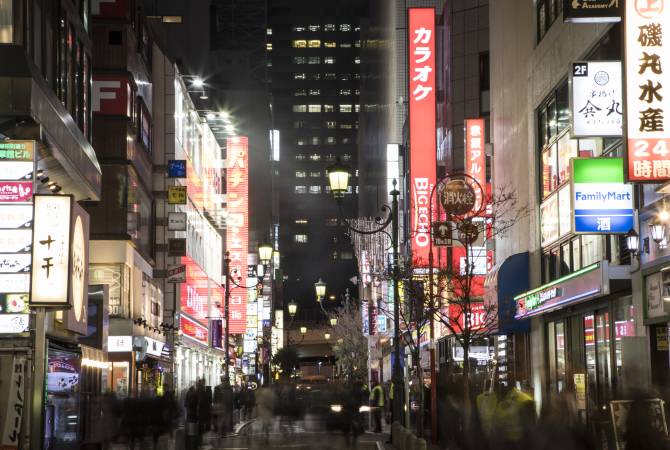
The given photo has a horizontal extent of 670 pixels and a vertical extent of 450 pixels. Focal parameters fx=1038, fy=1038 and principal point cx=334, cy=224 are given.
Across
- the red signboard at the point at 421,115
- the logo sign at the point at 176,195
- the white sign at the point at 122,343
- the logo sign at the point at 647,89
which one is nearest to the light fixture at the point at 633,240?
the logo sign at the point at 647,89

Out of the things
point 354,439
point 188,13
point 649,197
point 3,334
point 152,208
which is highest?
point 188,13

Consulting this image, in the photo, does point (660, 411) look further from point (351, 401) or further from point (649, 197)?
point (351, 401)

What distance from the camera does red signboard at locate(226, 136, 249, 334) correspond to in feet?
249

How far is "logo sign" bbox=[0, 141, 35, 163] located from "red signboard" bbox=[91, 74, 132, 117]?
23.7 metres

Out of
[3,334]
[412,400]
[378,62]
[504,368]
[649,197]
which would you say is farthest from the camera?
[378,62]

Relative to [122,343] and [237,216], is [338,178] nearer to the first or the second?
[122,343]

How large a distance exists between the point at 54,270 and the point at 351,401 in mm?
14630

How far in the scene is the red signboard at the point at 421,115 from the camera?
2165 inches

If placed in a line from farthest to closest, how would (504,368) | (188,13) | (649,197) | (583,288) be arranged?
(188,13) < (504,368) < (583,288) < (649,197)

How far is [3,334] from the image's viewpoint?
19766mm

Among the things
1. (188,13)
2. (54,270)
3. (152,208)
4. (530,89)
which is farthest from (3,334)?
(188,13)

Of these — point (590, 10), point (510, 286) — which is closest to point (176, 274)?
point (510, 286)

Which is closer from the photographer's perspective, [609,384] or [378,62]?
[609,384]

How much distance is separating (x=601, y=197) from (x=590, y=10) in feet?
14.0
